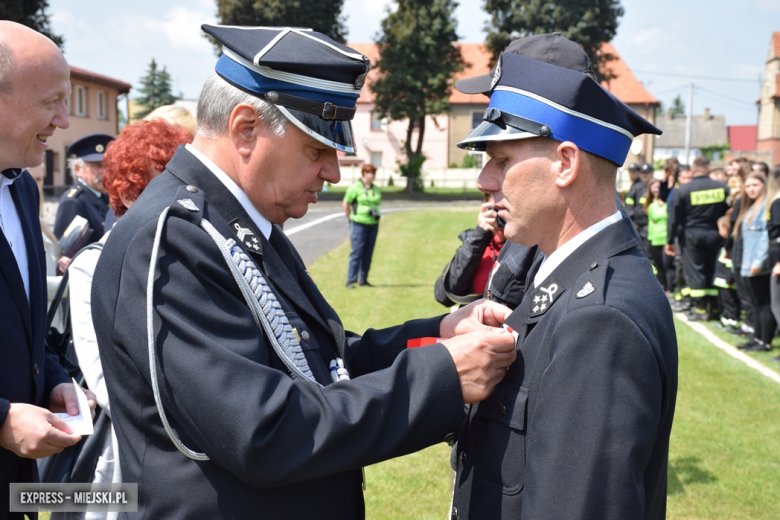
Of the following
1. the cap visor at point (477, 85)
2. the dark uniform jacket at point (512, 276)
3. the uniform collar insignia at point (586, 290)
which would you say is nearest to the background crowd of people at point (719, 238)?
the dark uniform jacket at point (512, 276)

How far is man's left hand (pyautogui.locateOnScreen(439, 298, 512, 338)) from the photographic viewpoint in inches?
90.4

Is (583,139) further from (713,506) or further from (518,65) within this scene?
(713,506)

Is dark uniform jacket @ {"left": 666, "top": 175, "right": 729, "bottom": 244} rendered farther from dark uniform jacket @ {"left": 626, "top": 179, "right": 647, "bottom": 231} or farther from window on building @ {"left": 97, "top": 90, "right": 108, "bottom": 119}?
window on building @ {"left": 97, "top": 90, "right": 108, "bottom": 119}

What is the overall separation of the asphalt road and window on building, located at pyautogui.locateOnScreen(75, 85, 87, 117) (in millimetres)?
17806

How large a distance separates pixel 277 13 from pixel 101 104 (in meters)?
14.4

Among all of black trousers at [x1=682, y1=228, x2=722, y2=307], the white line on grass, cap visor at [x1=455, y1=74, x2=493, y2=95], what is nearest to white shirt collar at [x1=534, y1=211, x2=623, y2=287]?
cap visor at [x1=455, y1=74, x2=493, y2=95]

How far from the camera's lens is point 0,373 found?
8.19ft

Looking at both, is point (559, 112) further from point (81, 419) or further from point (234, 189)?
point (81, 419)

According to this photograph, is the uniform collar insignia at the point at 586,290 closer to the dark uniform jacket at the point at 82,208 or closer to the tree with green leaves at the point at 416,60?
the dark uniform jacket at the point at 82,208

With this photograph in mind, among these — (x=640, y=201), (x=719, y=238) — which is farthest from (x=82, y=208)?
(x=640, y=201)

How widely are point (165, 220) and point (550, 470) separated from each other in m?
1.14

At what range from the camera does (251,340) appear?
5.72 feet

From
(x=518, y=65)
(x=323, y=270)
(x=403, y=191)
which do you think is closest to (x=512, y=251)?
(x=518, y=65)

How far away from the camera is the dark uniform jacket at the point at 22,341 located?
2.53 m
